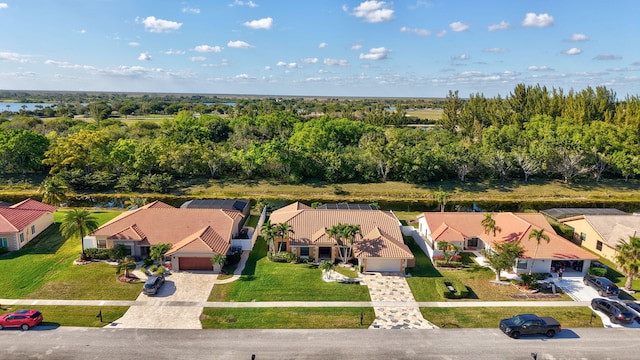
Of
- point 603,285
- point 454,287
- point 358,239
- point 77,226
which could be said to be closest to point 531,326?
point 454,287

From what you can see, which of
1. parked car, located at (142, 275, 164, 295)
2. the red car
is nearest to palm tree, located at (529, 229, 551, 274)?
parked car, located at (142, 275, 164, 295)

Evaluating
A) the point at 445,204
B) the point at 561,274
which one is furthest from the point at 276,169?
the point at 561,274

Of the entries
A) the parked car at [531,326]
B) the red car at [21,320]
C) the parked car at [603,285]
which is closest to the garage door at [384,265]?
the parked car at [531,326]

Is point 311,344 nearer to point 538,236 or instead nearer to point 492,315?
point 492,315

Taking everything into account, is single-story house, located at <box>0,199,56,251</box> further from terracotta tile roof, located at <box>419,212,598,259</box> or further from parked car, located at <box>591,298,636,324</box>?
parked car, located at <box>591,298,636,324</box>

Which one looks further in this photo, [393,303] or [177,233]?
[177,233]

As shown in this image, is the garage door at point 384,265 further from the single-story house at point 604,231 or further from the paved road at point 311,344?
the single-story house at point 604,231

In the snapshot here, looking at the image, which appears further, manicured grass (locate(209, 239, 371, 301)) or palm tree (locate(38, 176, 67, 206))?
palm tree (locate(38, 176, 67, 206))
